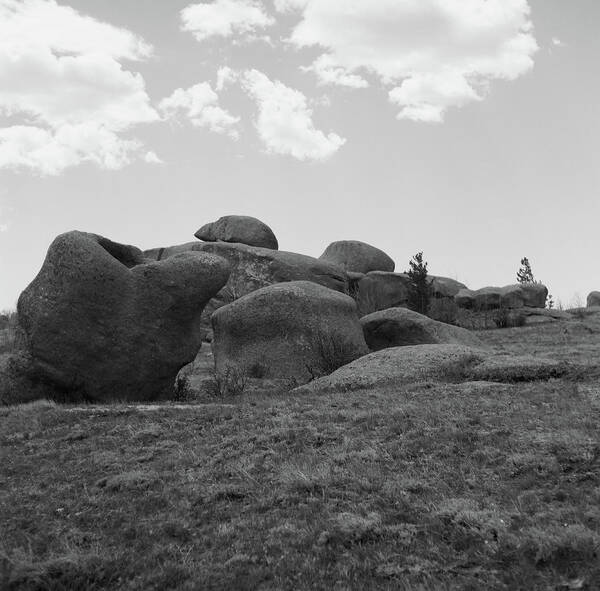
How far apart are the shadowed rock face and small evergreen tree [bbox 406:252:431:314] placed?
2055 centimetres

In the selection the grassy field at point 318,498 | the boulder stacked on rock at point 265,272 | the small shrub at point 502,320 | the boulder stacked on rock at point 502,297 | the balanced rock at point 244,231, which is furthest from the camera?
the balanced rock at point 244,231

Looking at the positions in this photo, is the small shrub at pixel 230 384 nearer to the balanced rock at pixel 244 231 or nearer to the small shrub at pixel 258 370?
the small shrub at pixel 258 370

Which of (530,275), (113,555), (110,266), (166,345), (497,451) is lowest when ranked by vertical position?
(113,555)

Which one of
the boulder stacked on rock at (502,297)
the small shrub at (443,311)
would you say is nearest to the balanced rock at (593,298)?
the boulder stacked on rock at (502,297)

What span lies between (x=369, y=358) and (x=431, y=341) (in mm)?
5610

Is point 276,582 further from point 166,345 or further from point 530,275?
point 530,275

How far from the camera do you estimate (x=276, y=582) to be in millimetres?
5129

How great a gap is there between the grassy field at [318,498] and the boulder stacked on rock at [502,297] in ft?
93.0

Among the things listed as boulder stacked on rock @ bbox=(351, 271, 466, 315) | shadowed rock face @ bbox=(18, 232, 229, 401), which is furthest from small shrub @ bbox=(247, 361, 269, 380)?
boulder stacked on rock @ bbox=(351, 271, 466, 315)

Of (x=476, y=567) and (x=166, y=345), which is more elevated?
(x=166, y=345)

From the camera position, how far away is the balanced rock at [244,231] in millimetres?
40250

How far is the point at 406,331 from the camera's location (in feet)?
74.9

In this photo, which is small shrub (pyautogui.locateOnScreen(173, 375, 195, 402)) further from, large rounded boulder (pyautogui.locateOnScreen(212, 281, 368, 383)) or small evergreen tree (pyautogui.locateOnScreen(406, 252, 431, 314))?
small evergreen tree (pyautogui.locateOnScreen(406, 252, 431, 314))

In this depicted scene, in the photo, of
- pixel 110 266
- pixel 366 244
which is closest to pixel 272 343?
pixel 110 266
